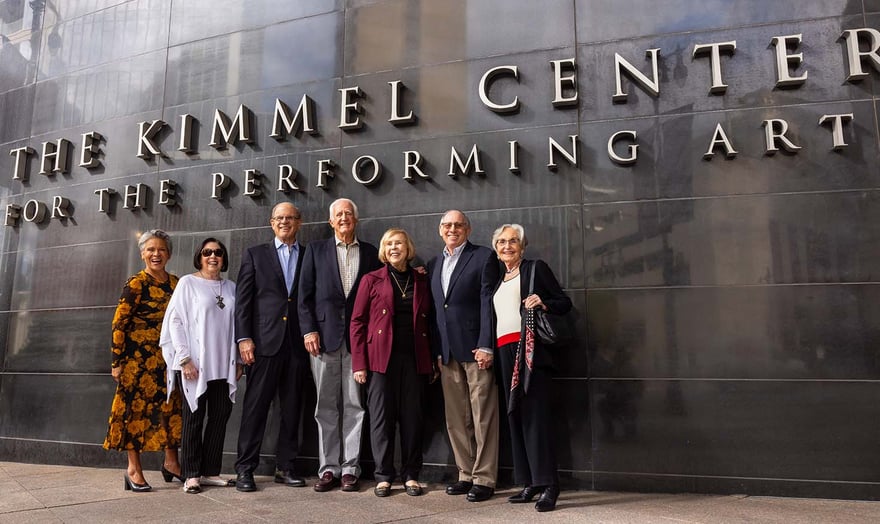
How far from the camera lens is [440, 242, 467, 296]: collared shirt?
4.75 meters

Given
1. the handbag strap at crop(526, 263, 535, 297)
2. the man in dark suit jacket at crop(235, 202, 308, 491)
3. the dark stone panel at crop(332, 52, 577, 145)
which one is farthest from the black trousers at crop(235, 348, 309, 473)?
the dark stone panel at crop(332, 52, 577, 145)

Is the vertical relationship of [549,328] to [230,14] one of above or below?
below

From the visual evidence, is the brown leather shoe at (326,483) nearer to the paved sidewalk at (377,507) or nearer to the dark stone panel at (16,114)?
the paved sidewalk at (377,507)

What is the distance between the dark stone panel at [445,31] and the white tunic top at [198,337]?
250 cm

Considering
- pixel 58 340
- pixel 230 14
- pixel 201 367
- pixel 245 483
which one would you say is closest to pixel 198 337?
pixel 201 367

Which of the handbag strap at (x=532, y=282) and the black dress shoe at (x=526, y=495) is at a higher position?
the handbag strap at (x=532, y=282)

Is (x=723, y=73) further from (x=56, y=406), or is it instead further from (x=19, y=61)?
(x=19, y=61)

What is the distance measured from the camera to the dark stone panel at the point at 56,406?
6.16 m

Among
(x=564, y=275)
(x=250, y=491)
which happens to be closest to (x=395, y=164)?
(x=564, y=275)

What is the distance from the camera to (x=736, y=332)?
183 inches

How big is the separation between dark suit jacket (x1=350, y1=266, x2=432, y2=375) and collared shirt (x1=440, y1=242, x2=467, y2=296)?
185 mm

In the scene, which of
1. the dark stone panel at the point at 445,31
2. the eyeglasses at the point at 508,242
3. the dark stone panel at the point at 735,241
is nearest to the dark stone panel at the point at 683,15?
the dark stone panel at the point at 445,31

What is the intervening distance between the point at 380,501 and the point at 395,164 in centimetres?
283

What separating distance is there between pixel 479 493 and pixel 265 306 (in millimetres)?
2135
